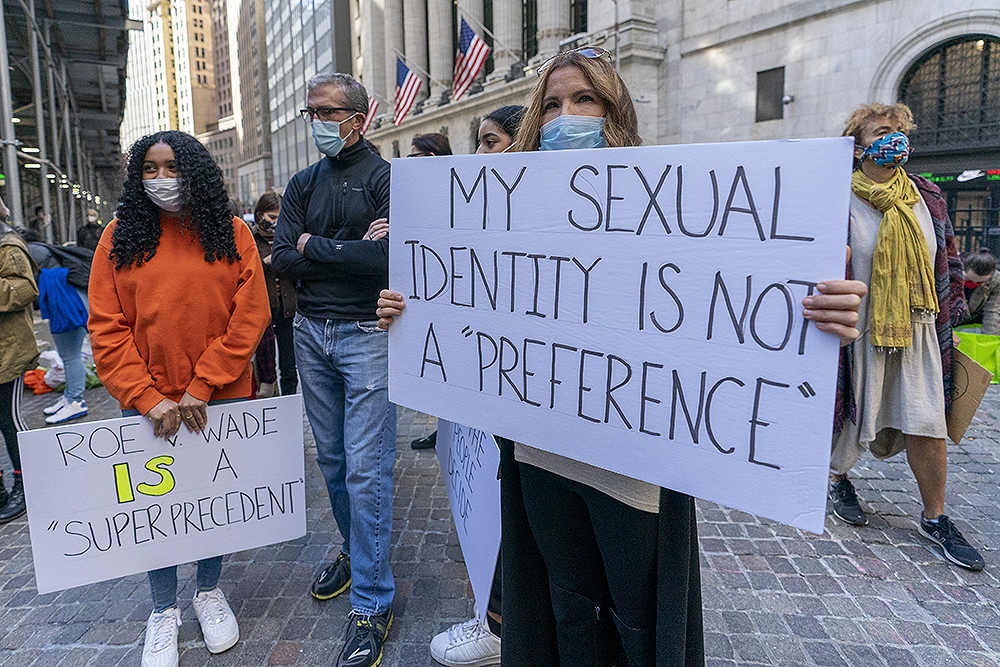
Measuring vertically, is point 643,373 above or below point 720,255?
below

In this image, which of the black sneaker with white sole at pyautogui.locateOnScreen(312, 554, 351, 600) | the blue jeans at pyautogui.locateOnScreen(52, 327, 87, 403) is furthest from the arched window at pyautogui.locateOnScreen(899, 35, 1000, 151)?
the blue jeans at pyautogui.locateOnScreen(52, 327, 87, 403)

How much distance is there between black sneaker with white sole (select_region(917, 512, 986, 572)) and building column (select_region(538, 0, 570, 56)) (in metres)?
25.9

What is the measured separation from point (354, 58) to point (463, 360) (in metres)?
58.5

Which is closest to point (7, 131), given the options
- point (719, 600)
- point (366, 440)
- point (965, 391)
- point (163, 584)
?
point (163, 584)

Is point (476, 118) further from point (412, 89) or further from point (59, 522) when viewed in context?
point (59, 522)

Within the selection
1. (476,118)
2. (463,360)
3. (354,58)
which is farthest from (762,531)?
(354,58)

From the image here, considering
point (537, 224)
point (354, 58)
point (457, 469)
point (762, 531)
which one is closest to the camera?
point (537, 224)

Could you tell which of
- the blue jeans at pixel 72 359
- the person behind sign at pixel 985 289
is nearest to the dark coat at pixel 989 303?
the person behind sign at pixel 985 289

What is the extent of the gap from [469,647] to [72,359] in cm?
533

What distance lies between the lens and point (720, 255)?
1.36m

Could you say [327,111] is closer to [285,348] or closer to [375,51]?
[285,348]

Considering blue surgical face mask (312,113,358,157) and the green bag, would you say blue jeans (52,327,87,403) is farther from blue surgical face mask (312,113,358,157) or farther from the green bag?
the green bag

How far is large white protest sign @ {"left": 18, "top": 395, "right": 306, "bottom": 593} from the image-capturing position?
2328mm

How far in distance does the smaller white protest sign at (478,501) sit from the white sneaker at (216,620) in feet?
3.40
